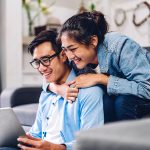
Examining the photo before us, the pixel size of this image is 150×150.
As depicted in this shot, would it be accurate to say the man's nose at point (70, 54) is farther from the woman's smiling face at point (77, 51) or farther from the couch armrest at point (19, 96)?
the couch armrest at point (19, 96)

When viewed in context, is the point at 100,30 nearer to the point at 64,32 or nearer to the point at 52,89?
the point at 64,32

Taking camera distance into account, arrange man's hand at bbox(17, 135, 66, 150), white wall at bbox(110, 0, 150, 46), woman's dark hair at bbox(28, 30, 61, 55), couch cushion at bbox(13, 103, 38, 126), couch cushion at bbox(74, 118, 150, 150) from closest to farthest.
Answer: couch cushion at bbox(74, 118, 150, 150), man's hand at bbox(17, 135, 66, 150), woman's dark hair at bbox(28, 30, 61, 55), couch cushion at bbox(13, 103, 38, 126), white wall at bbox(110, 0, 150, 46)

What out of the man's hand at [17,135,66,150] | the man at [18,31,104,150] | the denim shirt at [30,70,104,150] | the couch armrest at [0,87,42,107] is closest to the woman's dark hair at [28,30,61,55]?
the man at [18,31,104,150]

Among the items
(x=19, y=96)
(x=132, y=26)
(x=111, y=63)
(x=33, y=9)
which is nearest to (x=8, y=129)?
(x=111, y=63)

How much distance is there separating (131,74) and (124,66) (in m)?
0.04

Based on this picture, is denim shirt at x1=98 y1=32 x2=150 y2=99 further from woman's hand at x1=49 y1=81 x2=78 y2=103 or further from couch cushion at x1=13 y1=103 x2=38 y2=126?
couch cushion at x1=13 y1=103 x2=38 y2=126

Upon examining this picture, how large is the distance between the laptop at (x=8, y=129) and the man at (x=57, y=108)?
0.06 meters

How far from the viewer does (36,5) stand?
3.36 meters

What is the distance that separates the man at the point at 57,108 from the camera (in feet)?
Answer: 3.47

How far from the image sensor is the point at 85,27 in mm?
1201

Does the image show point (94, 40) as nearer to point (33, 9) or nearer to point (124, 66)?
point (124, 66)

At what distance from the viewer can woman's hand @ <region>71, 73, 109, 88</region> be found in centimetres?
115

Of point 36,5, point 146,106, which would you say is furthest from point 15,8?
point 146,106

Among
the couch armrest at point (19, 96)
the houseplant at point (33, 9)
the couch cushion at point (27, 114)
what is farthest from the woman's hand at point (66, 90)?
the houseplant at point (33, 9)
